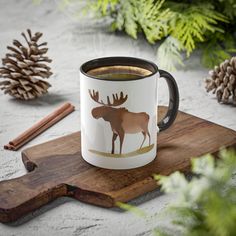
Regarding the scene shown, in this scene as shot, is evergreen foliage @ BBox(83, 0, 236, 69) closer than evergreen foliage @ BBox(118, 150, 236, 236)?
No

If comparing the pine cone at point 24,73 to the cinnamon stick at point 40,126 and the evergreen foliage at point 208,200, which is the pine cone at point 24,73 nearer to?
the cinnamon stick at point 40,126

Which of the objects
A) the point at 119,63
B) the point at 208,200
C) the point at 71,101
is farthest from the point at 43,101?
the point at 208,200

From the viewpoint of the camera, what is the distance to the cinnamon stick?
37.7 inches

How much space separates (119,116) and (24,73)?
367 millimetres

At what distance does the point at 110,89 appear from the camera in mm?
784

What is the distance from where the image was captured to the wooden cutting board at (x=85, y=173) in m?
0.77

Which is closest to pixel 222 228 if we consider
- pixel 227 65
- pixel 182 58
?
pixel 227 65

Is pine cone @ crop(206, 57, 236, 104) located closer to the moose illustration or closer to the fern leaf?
the fern leaf

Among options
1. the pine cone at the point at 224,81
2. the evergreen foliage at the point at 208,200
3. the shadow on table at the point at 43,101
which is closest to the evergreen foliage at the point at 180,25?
the pine cone at the point at 224,81

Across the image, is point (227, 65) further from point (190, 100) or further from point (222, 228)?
point (222, 228)

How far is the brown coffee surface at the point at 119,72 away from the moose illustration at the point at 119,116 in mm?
50

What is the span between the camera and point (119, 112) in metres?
0.80

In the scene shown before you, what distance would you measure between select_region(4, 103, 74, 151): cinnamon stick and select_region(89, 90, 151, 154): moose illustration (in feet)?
0.65

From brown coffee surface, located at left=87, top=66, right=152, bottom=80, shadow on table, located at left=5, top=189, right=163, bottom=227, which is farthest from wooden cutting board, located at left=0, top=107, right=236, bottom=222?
brown coffee surface, located at left=87, top=66, right=152, bottom=80
